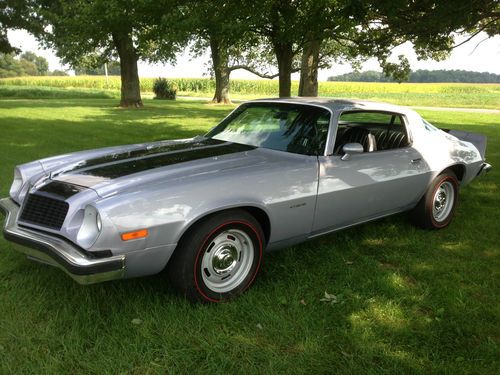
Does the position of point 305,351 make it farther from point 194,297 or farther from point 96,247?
point 96,247

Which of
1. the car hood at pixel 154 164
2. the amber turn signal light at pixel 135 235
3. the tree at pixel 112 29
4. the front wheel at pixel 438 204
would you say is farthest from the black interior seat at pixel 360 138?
the tree at pixel 112 29

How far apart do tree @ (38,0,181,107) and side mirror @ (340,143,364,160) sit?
7189 millimetres

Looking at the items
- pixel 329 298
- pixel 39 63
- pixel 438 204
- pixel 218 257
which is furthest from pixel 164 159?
pixel 39 63

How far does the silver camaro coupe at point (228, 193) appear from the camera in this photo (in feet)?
8.92

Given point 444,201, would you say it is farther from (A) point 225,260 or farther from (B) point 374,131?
(A) point 225,260

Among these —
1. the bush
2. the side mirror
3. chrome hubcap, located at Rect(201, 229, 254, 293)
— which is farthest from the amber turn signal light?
the bush

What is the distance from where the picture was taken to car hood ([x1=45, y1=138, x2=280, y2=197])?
3.00 metres

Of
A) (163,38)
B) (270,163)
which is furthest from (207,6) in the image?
(270,163)

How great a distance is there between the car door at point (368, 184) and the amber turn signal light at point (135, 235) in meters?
1.46

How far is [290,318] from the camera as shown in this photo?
2.97m

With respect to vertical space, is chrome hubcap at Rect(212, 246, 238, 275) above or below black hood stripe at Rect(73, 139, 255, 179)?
below

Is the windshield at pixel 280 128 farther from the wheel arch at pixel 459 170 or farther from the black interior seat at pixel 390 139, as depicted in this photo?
the wheel arch at pixel 459 170

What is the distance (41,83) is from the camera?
61.9 meters

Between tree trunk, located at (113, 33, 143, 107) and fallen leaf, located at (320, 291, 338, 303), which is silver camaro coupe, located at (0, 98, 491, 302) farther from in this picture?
tree trunk, located at (113, 33, 143, 107)
